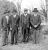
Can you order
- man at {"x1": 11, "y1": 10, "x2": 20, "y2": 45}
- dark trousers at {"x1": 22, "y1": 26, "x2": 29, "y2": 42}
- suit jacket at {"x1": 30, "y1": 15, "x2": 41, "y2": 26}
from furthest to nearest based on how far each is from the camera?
1. dark trousers at {"x1": 22, "y1": 26, "x2": 29, "y2": 42}
2. suit jacket at {"x1": 30, "y1": 15, "x2": 41, "y2": 26}
3. man at {"x1": 11, "y1": 10, "x2": 20, "y2": 45}

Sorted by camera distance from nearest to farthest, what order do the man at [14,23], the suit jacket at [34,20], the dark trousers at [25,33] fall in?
the man at [14,23] < the suit jacket at [34,20] < the dark trousers at [25,33]

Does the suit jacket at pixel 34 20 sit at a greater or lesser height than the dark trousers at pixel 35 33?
greater

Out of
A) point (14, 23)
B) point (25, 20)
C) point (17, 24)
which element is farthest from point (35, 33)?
point (14, 23)

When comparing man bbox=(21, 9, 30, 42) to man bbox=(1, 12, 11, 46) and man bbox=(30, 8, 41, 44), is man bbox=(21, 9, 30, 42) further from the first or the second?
man bbox=(1, 12, 11, 46)

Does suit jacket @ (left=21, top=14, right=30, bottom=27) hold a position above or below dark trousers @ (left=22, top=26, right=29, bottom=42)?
above

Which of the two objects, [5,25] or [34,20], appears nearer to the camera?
[5,25]

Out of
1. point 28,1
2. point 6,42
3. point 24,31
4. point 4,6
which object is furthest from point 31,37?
point 28,1

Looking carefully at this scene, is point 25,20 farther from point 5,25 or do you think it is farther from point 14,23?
point 5,25

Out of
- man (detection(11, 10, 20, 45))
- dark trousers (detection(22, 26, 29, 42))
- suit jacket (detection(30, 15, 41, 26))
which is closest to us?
man (detection(11, 10, 20, 45))

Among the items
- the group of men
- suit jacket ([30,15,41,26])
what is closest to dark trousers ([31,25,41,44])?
the group of men

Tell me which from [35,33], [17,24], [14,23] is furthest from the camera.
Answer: [35,33]

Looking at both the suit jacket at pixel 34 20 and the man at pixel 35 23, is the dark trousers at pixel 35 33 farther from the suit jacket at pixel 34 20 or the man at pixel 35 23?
the suit jacket at pixel 34 20

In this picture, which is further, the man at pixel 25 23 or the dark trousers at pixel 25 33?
the dark trousers at pixel 25 33

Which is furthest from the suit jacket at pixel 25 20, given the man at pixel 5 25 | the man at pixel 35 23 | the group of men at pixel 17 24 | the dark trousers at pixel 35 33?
the man at pixel 5 25
